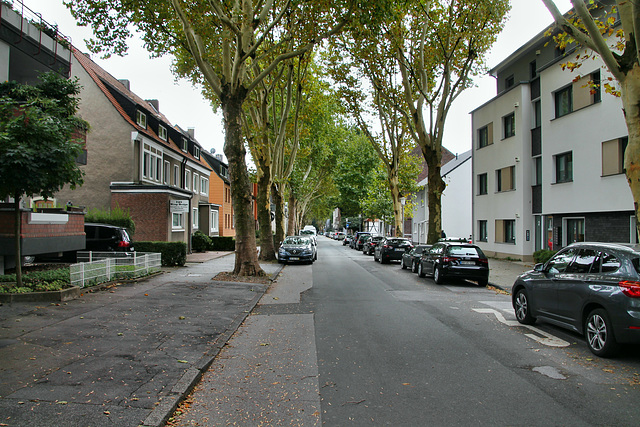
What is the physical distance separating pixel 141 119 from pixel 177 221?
6146 mm

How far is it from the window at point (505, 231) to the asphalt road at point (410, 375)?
705 inches

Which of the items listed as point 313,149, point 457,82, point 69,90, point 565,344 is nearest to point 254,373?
point 565,344

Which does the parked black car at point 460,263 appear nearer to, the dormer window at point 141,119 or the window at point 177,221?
the window at point 177,221

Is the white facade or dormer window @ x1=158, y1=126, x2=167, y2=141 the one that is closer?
dormer window @ x1=158, y1=126, x2=167, y2=141

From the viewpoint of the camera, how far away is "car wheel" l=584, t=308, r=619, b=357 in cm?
614

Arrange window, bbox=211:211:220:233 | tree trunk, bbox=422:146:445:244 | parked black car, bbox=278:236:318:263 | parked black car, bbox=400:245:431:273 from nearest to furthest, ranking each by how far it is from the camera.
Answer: parked black car, bbox=400:245:431:273, tree trunk, bbox=422:146:445:244, parked black car, bbox=278:236:318:263, window, bbox=211:211:220:233

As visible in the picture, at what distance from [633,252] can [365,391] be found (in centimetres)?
422

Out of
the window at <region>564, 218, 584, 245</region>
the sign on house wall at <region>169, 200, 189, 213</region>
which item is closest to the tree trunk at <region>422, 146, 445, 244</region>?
the window at <region>564, 218, 584, 245</region>

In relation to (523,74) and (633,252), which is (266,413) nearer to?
(633,252)

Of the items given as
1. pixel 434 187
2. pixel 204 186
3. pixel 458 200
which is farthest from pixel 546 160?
pixel 204 186

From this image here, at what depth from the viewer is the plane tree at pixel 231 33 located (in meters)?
13.7

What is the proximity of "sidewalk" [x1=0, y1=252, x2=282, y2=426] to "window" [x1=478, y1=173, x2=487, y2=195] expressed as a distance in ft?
74.6

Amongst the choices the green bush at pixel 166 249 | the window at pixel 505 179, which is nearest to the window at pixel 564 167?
the window at pixel 505 179

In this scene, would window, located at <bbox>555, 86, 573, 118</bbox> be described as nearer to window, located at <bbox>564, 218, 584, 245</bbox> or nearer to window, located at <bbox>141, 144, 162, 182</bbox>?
window, located at <bbox>564, 218, 584, 245</bbox>
